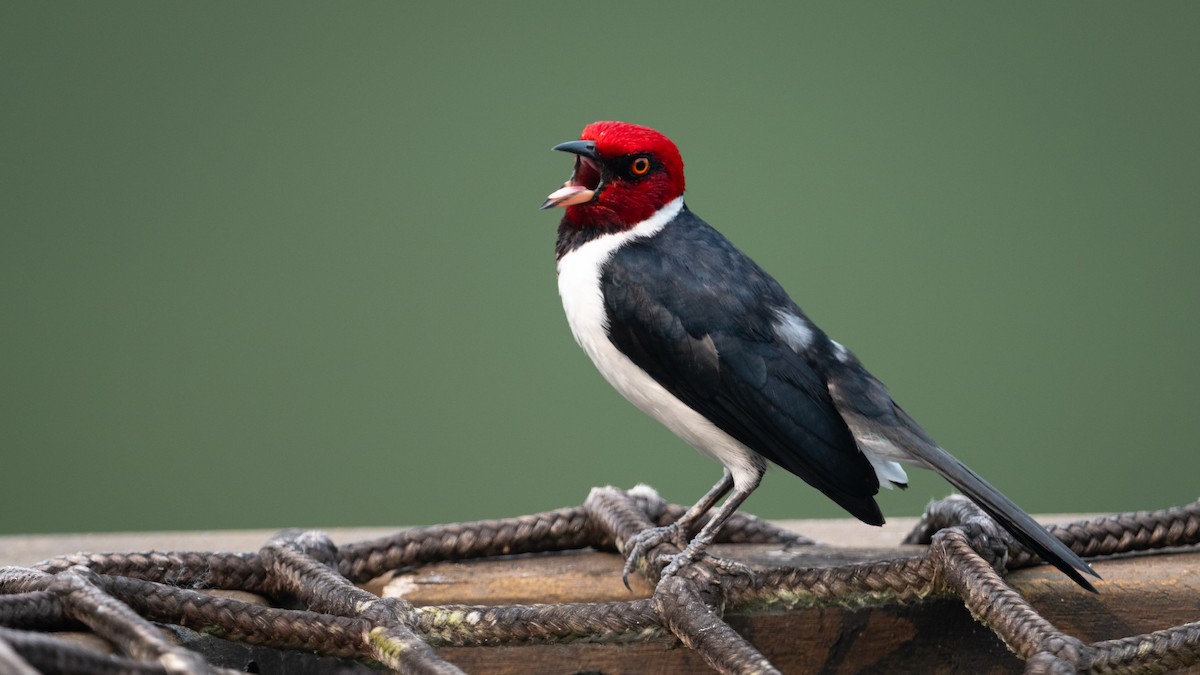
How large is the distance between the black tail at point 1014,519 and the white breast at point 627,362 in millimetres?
Answer: 297

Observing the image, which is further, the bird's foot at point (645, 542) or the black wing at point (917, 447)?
the bird's foot at point (645, 542)

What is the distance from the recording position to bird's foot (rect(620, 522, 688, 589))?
2055 mm

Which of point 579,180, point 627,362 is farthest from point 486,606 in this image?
point 579,180

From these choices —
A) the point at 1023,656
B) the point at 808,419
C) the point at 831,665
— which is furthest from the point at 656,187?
the point at 1023,656

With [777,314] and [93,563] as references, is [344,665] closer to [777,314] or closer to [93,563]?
[93,563]

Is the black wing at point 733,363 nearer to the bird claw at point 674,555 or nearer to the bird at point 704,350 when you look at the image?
the bird at point 704,350

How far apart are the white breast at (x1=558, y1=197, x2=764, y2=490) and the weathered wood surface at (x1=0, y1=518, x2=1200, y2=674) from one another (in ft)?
0.50

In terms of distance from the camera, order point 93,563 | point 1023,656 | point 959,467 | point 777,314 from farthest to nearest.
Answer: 1. point 777,314
2. point 959,467
3. point 93,563
4. point 1023,656

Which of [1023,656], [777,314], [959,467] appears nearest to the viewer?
[1023,656]

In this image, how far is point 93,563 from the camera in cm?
179

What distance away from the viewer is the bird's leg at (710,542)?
189 cm

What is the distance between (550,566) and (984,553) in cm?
65

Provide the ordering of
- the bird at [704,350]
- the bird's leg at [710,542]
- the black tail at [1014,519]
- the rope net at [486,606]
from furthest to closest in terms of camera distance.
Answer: the bird at [704,350]
the bird's leg at [710,542]
the black tail at [1014,519]
the rope net at [486,606]

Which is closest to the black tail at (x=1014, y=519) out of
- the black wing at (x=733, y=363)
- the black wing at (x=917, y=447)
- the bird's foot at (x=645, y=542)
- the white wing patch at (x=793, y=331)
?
the black wing at (x=917, y=447)
